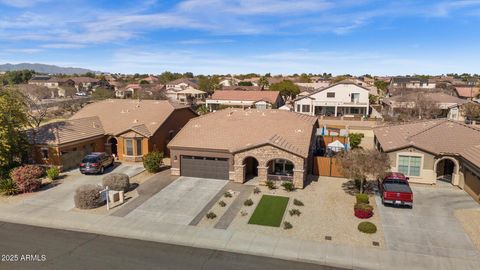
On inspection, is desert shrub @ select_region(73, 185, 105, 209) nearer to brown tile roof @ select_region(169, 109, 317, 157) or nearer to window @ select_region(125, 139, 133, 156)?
brown tile roof @ select_region(169, 109, 317, 157)

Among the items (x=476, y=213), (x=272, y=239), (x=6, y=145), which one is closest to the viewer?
(x=272, y=239)

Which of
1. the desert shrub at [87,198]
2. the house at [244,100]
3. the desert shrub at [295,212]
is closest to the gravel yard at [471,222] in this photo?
the desert shrub at [295,212]

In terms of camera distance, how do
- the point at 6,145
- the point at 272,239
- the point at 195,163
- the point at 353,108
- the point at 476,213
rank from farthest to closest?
the point at 353,108 → the point at 195,163 → the point at 6,145 → the point at 476,213 → the point at 272,239

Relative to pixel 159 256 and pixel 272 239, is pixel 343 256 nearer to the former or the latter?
pixel 272 239

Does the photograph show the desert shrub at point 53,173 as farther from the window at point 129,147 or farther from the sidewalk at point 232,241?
the window at point 129,147

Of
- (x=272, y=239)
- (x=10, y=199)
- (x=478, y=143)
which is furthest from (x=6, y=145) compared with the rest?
(x=478, y=143)

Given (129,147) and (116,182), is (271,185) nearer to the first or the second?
(116,182)

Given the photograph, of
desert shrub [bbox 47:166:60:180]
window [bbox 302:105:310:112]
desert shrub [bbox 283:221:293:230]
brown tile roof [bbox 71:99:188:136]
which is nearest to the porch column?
desert shrub [bbox 283:221:293:230]
